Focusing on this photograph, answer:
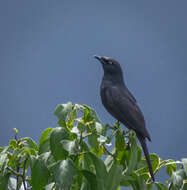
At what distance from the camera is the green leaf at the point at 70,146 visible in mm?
1271

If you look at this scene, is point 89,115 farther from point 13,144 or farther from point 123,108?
point 123,108

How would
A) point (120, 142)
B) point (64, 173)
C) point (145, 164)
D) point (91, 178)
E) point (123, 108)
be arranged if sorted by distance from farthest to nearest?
1. point (123, 108)
2. point (145, 164)
3. point (120, 142)
4. point (91, 178)
5. point (64, 173)

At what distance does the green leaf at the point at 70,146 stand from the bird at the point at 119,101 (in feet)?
3.13

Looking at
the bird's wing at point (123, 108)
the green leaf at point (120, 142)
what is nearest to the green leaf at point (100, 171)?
the green leaf at point (120, 142)

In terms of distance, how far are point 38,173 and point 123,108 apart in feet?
4.67

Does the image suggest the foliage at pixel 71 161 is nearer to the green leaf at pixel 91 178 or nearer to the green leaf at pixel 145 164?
the green leaf at pixel 91 178

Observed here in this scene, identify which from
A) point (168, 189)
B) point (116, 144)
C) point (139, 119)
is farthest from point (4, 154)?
point (139, 119)

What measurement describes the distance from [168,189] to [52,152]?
55 centimetres

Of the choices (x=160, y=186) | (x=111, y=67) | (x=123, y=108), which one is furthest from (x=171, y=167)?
(x=111, y=67)

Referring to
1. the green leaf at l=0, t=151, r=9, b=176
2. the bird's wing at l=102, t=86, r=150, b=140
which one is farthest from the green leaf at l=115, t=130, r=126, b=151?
the bird's wing at l=102, t=86, r=150, b=140

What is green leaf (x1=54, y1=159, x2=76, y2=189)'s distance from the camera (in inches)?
47.8

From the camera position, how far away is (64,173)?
1.21 m

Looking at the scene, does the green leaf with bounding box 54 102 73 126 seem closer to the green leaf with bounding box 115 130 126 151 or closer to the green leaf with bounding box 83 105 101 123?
the green leaf with bounding box 83 105 101 123

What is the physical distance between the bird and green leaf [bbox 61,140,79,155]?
0.95 meters
